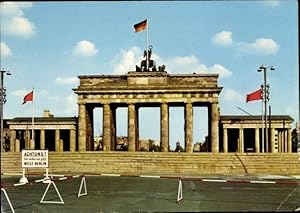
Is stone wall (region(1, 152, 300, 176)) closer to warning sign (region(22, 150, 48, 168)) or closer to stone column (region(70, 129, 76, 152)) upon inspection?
stone column (region(70, 129, 76, 152))

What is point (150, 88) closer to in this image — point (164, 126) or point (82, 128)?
point (164, 126)

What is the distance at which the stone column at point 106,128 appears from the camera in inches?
2092

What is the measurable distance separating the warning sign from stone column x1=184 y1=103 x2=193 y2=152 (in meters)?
39.8

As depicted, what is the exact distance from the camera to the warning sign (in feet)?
40.9

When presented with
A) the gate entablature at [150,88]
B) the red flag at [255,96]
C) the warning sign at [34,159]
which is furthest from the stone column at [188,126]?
the warning sign at [34,159]

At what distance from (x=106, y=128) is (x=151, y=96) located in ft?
20.7

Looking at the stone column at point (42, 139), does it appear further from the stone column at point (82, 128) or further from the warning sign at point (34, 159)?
the warning sign at point (34, 159)

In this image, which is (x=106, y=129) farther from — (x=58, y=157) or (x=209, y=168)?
(x=209, y=168)

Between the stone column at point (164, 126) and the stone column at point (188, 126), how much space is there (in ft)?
6.89

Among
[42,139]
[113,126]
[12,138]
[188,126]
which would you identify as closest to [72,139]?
[42,139]

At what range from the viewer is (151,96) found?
52.6m

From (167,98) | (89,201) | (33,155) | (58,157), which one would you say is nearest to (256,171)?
(58,157)

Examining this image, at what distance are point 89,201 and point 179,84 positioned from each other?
38786 mm

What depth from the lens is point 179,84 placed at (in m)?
52.7
